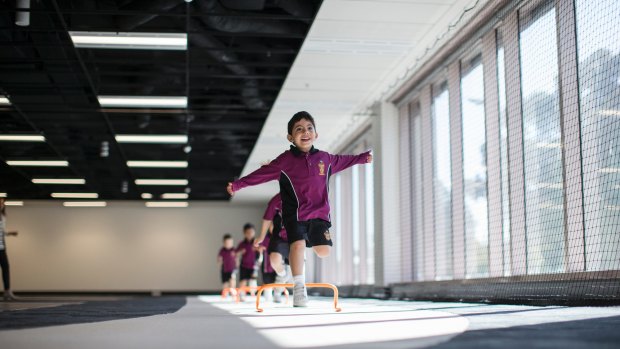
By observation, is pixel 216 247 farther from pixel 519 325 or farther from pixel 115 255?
pixel 519 325

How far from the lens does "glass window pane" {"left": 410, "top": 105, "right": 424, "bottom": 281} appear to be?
35.2 feet

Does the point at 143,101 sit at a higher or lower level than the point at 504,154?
higher

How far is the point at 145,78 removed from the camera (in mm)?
9875

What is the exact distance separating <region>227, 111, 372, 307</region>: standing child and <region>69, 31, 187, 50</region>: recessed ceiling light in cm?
402

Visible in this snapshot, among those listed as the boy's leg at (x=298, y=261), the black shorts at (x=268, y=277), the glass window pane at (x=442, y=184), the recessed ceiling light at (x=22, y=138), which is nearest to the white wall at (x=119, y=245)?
the recessed ceiling light at (x=22, y=138)

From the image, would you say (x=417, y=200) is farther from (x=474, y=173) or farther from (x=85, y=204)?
(x=85, y=204)

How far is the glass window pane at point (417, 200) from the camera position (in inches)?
423

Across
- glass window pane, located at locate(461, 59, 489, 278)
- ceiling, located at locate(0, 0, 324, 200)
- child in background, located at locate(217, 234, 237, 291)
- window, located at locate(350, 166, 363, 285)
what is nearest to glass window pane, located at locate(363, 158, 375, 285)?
window, located at locate(350, 166, 363, 285)

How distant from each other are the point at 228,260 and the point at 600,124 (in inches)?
365

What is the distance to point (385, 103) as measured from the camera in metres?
11.7

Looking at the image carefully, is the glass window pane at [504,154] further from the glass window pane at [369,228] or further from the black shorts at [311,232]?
the glass window pane at [369,228]

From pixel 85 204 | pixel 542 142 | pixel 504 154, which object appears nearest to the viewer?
pixel 542 142

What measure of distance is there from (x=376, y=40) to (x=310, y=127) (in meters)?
4.45

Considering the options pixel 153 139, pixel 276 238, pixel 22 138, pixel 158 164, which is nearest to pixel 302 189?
pixel 276 238
